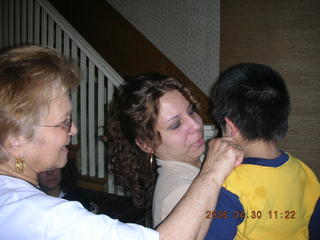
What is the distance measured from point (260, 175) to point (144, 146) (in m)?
0.57

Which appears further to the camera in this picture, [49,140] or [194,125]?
[194,125]

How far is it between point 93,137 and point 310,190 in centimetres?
215

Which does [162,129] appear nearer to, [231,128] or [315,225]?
[231,128]

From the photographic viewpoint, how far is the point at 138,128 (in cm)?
124

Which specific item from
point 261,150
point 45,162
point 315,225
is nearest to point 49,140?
point 45,162

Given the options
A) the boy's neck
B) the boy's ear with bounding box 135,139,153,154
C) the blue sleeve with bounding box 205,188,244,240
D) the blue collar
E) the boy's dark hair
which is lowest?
the blue sleeve with bounding box 205,188,244,240

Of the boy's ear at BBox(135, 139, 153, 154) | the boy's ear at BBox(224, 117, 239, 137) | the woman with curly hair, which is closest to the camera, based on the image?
the boy's ear at BBox(224, 117, 239, 137)

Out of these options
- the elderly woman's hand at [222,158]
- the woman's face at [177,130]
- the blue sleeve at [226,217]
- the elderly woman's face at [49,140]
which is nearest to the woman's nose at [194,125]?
the woman's face at [177,130]

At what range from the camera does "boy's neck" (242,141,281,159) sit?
38.6 inches

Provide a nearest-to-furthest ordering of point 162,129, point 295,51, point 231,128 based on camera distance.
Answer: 1. point 231,128
2. point 162,129
3. point 295,51

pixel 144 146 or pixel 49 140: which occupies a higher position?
pixel 49 140

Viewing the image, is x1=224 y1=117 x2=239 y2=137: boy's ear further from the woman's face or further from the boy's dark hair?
the woman's face

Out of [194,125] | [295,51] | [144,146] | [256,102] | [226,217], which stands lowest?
[226,217]
